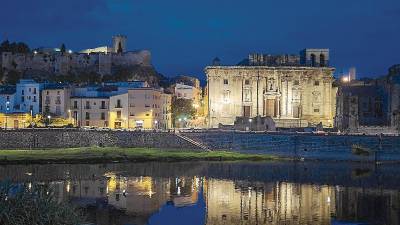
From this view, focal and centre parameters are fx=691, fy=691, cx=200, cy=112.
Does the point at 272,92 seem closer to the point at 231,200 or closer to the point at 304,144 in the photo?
the point at 304,144

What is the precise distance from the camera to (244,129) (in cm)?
8144

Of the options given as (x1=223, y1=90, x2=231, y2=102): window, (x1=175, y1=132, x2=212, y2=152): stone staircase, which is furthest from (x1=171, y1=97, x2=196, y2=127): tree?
(x1=175, y1=132, x2=212, y2=152): stone staircase

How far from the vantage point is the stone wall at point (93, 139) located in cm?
7306

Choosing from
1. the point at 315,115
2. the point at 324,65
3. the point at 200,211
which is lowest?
the point at 200,211

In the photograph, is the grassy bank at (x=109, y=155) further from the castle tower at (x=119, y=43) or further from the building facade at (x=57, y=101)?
the castle tower at (x=119, y=43)

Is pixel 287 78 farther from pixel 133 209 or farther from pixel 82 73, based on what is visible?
pixel 133 209

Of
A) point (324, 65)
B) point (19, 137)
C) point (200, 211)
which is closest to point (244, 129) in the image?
point (324, 65)

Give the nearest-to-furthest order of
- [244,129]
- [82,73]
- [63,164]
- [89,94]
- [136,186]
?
1. [136,186]
2. [63,164]
3. [244,129]
4. [89,94]
5. [82,73]

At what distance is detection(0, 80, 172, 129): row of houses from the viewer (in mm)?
86000

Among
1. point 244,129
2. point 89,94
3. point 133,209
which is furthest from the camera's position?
point 89,94

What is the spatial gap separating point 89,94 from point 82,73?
86.7 ft

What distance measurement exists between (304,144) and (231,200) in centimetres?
3081

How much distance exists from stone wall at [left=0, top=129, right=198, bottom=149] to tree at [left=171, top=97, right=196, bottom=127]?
21625mm

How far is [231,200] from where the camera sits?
40.1 m
